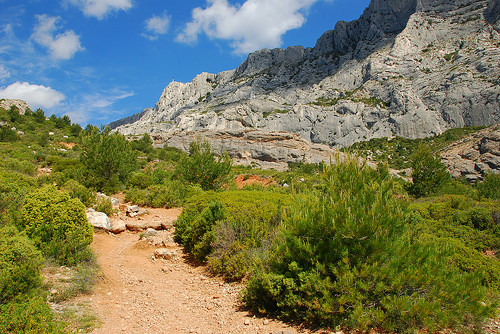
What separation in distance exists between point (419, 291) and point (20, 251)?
5.86m

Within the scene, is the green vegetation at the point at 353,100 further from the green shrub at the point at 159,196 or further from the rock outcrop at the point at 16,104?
the green shrub at the point at 159,196

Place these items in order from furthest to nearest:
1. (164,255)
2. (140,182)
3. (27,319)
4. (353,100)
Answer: (353,100)
(140,182)
(164,255)
(27,319)

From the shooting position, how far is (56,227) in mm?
6008

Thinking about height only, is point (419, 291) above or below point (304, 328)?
above

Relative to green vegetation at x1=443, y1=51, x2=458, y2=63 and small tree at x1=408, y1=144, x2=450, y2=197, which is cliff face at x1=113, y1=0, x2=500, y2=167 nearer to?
green vegetation at x1=443, y1=51, x2=458, y2=63

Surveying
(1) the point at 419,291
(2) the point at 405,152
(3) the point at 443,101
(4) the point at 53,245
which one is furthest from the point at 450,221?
(3) the point at 443,101

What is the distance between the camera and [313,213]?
14.8ft

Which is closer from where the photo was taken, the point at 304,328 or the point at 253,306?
the point at 304,328

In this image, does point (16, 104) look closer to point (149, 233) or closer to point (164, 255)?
point (149, 233)

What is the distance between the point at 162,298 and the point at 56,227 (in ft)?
9.17

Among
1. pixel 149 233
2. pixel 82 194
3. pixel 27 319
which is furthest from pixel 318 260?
pixel 82 194

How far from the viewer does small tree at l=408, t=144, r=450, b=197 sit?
20500mm

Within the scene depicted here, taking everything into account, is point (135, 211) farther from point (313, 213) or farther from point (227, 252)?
point (313, 213)

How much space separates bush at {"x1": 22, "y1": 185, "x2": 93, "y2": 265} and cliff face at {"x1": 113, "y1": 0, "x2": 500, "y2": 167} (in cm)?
4662
